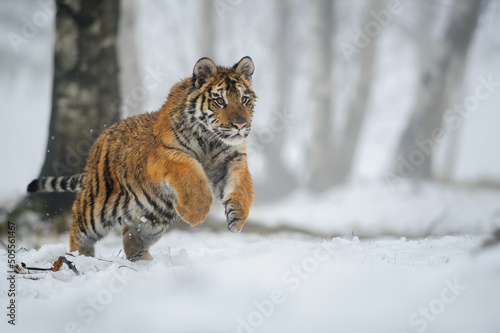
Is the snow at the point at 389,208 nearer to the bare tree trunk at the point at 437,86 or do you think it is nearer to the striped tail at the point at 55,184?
the bare tree trunk at the point at 437,86

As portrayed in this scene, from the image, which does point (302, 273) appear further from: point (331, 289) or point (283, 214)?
point (283, 214)

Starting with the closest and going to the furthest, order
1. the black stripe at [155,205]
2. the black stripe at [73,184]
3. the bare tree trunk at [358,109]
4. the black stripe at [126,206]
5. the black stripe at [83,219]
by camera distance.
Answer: the black stripe at [155,205] < the black stripe at [126,206] < the black stripe at [83,219] < the black stripe at [73,184] < the bare tree trunk at [358,109]

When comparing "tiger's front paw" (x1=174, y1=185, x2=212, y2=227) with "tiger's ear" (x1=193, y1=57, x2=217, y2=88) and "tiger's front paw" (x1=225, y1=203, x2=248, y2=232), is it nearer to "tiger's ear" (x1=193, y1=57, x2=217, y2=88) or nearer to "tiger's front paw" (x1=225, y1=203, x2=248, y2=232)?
"tiger's front paw" (x1=225, y1=203, x2=248, y2=232)

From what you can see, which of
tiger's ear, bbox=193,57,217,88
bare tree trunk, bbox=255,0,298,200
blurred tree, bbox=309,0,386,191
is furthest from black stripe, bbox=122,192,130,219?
bare tree trunk, bbox=255,0,298,200

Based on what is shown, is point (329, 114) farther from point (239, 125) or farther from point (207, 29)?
point (239, 125)

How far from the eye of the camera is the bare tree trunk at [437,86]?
1263 centimetres

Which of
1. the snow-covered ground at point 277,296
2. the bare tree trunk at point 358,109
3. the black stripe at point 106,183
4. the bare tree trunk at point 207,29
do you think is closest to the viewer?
the snow-covered ground at point 277,296

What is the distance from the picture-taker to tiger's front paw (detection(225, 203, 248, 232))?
340cm

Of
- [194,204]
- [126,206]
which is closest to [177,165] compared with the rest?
[194,204]

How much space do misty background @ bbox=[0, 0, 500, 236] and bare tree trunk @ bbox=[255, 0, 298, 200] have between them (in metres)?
0.06

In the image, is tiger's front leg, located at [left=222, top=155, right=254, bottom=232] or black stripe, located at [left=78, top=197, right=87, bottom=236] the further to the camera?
black stripe, located at [left=78, top=197, right=87, bottom=236]

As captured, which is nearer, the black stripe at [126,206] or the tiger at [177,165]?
the tiger at [177,165]

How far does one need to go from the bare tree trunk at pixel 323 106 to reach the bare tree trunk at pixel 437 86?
13.9ft

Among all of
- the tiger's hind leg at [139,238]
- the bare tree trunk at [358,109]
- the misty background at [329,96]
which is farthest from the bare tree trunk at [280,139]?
the tiger's hind leg at [139,238]
